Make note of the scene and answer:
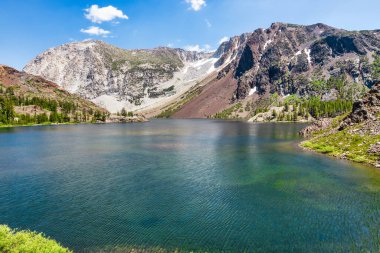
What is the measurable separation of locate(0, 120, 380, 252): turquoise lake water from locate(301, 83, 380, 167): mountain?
7.33 metres

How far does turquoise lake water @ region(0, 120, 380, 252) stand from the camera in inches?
1389

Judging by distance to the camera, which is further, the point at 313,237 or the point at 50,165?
the point at 50,165

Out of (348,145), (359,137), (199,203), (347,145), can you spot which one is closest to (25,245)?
(199,203)

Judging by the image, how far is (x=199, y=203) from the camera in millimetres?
48875

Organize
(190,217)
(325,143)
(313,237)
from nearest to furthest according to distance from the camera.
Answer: (313,237), (190,217), (325,143)

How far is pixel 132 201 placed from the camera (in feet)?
164

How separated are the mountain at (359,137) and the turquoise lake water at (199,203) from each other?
24.1ft

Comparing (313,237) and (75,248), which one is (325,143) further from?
(75,248)

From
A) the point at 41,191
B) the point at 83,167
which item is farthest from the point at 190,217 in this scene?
the point at 83,167

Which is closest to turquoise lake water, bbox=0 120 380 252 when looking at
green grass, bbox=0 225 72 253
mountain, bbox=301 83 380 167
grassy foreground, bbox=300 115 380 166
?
green grass, bbox=0 225 72 253

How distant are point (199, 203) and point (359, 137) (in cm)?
6672

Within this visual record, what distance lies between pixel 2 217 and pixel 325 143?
97.5 metres

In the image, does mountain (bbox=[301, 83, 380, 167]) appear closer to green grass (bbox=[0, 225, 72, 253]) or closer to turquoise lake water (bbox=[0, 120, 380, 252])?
turquoise lake water (bbox=[0, 120, 380, 252])

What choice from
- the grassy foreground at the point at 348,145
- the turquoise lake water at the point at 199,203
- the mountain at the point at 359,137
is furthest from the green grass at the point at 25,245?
the grassy foreground at the point at 348,145
